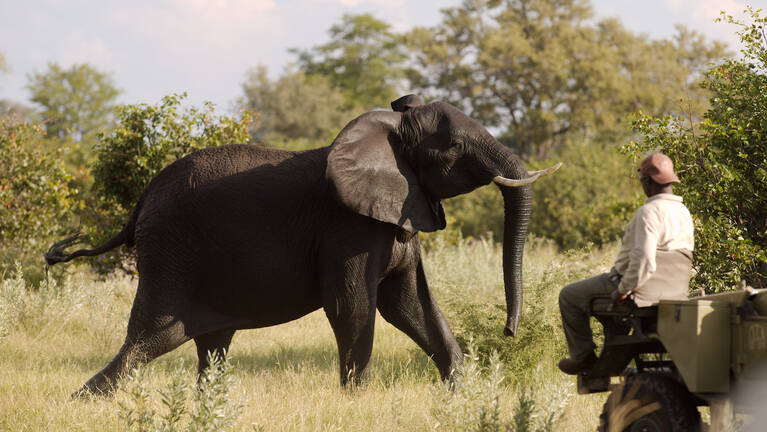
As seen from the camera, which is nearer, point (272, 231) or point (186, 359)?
point (272, 231)

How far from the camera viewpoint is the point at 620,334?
4.43 metres

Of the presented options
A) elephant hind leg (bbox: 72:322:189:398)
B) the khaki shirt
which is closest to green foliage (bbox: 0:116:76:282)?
elephant hind leg (bbox: 72:322:189:398)

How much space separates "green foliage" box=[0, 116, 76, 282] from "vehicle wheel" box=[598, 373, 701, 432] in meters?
10.3

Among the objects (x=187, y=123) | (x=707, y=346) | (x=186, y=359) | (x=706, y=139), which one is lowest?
(x=186, y=359)

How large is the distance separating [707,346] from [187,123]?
8.58m

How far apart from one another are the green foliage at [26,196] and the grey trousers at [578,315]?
997 cm

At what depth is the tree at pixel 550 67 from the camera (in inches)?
1549

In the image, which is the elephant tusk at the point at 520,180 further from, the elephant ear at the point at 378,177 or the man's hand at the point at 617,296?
the man's hand at the point at 617,296

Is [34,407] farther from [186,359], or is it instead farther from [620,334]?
[620,334]

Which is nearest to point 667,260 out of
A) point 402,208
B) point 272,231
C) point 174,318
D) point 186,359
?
point 402,208

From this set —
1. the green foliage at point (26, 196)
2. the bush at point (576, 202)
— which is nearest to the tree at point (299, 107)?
the bush at point (576, 202)

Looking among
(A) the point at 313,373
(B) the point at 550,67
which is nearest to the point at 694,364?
(A) the point at 313,373

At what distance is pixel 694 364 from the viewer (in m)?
3.81

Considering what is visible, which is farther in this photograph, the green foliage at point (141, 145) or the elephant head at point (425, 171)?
the green foliage at point (141, 145)
